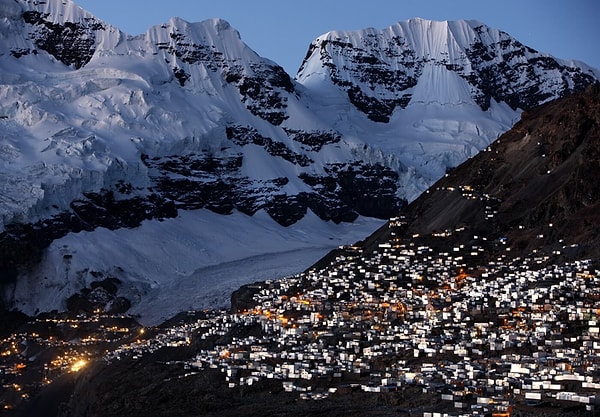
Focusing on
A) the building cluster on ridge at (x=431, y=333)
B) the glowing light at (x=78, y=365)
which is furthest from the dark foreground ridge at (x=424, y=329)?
the glowing light at (x=78, y=365)

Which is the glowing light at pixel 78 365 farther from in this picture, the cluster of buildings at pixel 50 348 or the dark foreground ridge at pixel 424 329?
the dark foreground ridge at pixel 424 329

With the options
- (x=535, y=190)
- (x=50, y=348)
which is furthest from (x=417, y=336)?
(x=50, y=348)

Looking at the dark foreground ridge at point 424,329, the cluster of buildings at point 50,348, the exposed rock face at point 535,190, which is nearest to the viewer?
the dark foreground ridge at point 424,329

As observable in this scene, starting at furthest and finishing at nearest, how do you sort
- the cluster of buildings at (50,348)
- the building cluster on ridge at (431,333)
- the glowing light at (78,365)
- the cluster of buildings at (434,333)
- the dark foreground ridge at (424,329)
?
the glowing light at (78,365) → the cluster of buildings at (50,348) → the dark foreground ridge at (424,329) → the building cluster on ridge at (431,333) → the cluster of buildings at (434,333)

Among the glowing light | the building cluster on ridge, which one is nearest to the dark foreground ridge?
the building cluster on ridge

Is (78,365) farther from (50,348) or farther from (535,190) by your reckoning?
(535,190)

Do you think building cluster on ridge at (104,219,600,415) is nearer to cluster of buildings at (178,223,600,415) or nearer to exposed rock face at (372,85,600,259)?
cluster of buildings at (178,223,600,415)

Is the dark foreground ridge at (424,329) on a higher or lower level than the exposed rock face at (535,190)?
lower
